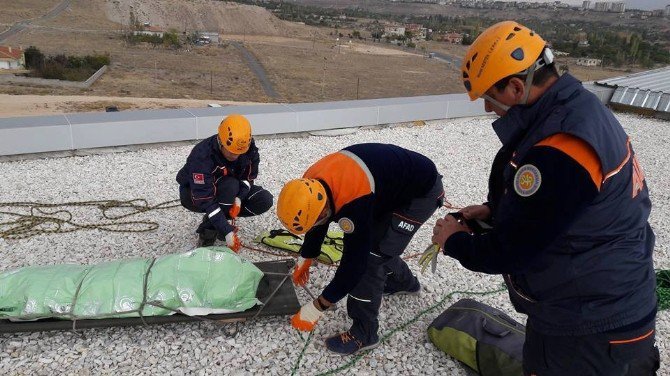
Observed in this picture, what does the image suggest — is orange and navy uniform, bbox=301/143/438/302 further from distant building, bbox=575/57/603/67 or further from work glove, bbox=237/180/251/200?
distant building, bbox=575/57/603/67

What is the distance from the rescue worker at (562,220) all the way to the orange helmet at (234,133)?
232 cm

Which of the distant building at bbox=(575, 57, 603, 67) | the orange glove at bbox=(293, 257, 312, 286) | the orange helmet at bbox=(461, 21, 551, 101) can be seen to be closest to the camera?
the orange helmet at bbox=(461, 21, 551, 101)

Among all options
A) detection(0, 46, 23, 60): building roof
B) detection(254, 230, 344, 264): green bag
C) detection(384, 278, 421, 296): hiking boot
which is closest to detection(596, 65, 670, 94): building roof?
detection(254, 230, 344, 264): green bag

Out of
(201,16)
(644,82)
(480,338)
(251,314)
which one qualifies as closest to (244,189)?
(251,314)

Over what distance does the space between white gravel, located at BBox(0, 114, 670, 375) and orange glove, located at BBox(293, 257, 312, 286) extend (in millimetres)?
324

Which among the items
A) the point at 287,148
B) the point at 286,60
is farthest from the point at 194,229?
the point at 286,60

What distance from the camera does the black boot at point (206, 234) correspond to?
15.4 ft

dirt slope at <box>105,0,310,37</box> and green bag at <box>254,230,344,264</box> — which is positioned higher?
dirt slope at <box>105,0,310,37</box>

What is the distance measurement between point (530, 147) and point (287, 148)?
20.3 feet

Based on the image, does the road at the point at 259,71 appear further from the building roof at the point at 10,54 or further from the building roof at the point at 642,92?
the building roof at the point at 642,92

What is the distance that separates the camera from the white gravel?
327 cm

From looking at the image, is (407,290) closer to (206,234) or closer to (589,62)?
(206,234)

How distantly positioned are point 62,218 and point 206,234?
5.66ft

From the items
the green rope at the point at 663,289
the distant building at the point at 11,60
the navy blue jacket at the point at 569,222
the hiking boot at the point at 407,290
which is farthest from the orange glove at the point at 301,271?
the distant building at the point at 11,60
